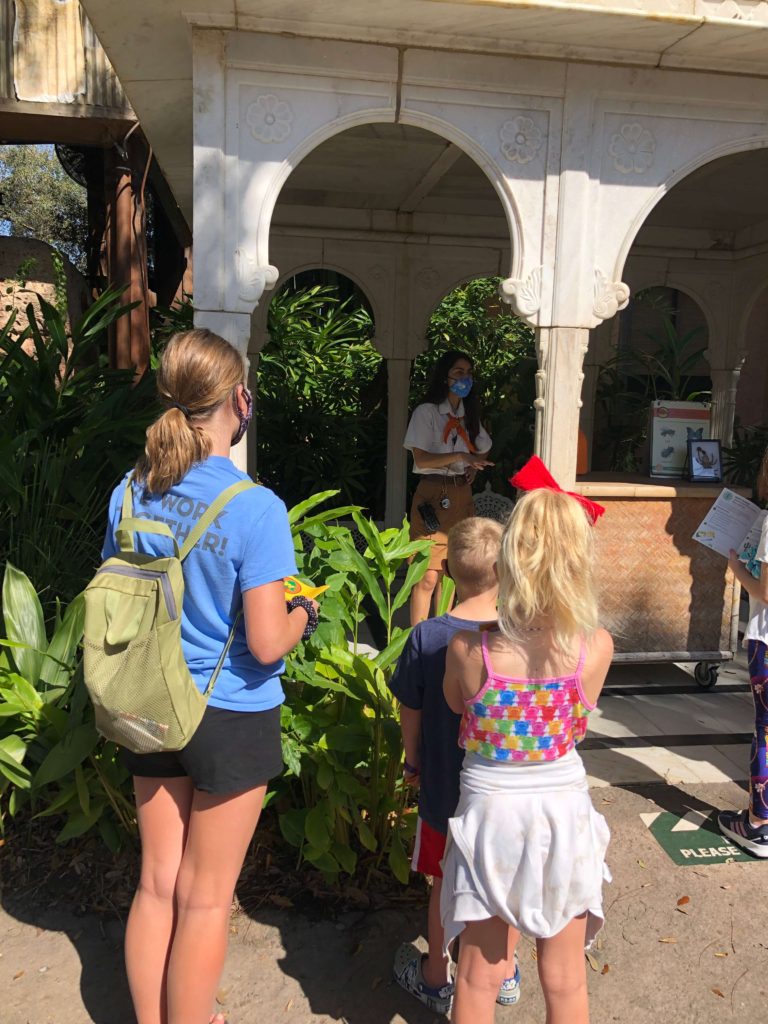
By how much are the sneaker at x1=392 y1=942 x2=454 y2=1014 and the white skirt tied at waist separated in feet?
2.15

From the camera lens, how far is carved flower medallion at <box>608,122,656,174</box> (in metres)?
4.22

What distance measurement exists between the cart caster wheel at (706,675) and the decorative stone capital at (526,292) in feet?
8.44

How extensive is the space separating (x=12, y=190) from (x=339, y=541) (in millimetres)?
28791

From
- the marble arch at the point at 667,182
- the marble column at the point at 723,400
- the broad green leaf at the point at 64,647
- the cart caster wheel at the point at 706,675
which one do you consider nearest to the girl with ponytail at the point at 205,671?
the broad green leaf at the point at 64,647

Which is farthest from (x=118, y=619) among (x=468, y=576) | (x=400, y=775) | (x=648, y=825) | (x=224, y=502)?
(x=648, y=825)

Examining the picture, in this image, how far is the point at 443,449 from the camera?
553cm

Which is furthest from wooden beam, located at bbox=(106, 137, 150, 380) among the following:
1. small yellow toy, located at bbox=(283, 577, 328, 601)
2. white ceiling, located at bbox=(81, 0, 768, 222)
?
small yellow toy, located at bbox=(283, 577, 328, 601)

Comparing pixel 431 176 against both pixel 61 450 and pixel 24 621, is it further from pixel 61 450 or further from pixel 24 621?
pixel 24 621

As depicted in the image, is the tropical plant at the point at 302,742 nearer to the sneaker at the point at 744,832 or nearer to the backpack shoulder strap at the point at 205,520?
the backpack shoulder strap at the point at 205,520

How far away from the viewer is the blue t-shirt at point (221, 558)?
6.81 feet

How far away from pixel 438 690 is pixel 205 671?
63 cm

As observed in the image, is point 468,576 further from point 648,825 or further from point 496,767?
point 648,825

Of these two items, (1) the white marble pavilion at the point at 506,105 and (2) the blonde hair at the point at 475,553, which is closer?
(2) the blonde hair at the point at 475,553

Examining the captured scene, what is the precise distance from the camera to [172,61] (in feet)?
14.2
